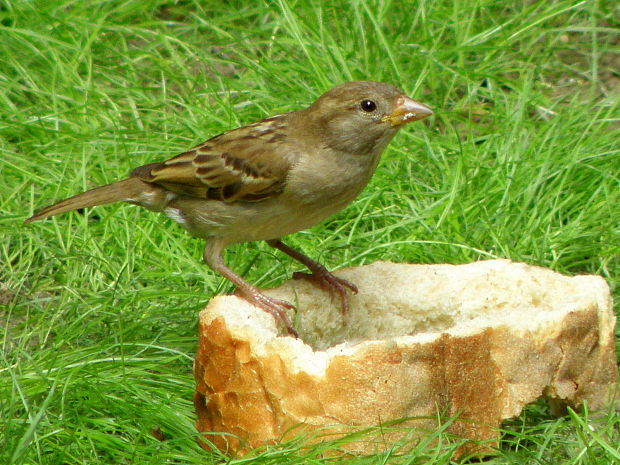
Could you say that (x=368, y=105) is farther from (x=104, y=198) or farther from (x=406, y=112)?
(x=104, y=198)

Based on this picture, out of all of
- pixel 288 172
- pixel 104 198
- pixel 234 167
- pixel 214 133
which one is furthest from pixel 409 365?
pixel 214 133

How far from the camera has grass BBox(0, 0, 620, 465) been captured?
13.3 feet

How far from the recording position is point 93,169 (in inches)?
237

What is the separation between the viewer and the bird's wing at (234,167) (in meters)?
4.45

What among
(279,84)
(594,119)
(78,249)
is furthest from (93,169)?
(594,119)

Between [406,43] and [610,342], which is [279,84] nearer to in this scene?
[406,43]

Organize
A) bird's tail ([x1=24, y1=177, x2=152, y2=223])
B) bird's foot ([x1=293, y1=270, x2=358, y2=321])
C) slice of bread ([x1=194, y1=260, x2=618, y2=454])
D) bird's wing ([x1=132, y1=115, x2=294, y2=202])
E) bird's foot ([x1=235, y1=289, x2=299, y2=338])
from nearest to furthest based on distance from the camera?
Result: 1. slice of bread ([x1=194, y1=260, x2=618, y2=454])
2. bird's foot ([x1=235, y1=289, x2=299, y2=338])
3. bird's foot ([x1=293, y1=270, x2=358, y2=321])
4. bird's wing ([x1=132, y1=115, x2=294, y2=202])
5. bird's tail ([x1=24, y1=177, x2=152, y2=223])

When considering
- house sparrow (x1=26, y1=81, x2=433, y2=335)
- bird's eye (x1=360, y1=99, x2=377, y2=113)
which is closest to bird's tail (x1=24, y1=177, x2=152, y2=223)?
house sparrow (x1=26, y1=81, x2=433, y2=335)

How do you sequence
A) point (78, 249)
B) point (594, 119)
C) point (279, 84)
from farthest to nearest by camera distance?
point (279, 84) < point (594, 119) < point (78, 249)

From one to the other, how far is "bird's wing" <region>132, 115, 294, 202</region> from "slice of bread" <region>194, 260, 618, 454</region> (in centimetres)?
46

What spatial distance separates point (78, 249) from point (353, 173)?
66.2 inches

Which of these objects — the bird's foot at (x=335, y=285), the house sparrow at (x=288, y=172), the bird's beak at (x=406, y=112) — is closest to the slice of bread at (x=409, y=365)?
the bird's foot at (x=335, y=285)

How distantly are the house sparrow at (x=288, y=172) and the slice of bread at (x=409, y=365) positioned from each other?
322 millimetres

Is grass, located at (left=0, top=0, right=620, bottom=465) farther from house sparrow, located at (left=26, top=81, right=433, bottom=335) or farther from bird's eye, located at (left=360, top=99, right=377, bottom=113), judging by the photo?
bird's eye, located at (left=360, top=99, right=377, bottom=113)
